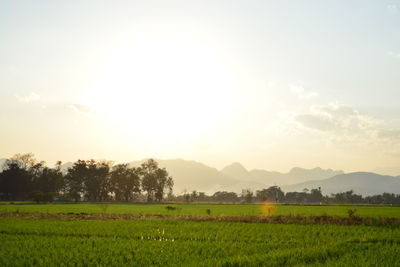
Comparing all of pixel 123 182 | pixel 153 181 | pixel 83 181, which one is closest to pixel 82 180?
pixel 83 181

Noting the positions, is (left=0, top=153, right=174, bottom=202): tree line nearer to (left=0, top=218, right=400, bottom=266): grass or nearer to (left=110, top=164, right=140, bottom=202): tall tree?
(left=110, top=164, right=140, bottom=202): tall tree

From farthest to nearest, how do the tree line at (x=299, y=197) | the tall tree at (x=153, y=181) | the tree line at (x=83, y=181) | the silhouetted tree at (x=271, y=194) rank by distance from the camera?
the silhouetted tree at (x=271, y=194) → the tree line at (x=299, y=197) → the tall tree at (x=153, y=181) → the tree line at (x=83, y=181)

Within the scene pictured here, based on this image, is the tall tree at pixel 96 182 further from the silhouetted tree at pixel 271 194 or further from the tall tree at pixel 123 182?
the silhouetted tree at pixel 271 194

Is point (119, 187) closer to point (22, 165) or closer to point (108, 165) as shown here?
point (108, 165)

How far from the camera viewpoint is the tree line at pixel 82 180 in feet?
361

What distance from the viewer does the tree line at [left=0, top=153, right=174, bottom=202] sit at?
109938 millimetres

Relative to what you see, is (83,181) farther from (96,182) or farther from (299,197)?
(299,197)

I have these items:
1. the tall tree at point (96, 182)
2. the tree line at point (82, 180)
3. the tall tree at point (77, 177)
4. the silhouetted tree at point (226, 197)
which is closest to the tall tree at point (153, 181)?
the tree line at point (82, 180)

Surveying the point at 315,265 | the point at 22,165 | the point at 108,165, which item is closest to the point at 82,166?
the point at 108,165

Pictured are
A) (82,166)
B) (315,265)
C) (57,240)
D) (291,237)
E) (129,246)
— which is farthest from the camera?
(82,166)

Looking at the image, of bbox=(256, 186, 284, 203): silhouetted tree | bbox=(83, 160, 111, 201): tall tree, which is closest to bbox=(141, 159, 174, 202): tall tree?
bbox=(83, 160, 111, 201): tall tree

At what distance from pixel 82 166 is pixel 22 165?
974 inches

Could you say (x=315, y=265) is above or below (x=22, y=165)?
below

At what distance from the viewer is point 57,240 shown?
18.8m
